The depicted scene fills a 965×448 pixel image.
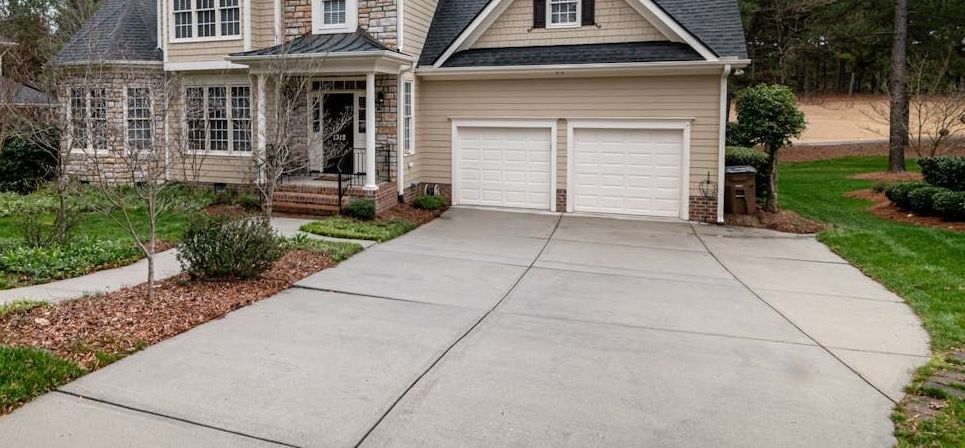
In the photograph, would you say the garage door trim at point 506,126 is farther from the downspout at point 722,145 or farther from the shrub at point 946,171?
the shrub at point 946,171

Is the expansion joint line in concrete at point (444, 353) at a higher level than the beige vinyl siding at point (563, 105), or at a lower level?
lower

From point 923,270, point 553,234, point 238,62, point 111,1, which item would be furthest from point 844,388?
point 111,1

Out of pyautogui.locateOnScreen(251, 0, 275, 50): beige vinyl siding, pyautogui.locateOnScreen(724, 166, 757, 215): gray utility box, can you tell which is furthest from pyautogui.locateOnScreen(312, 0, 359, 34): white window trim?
pyautogui.locateOnScreen(724, 166, 757, 215): gray utility box

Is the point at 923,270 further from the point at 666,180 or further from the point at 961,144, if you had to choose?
the point at 961,144

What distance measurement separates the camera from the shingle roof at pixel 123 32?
1547 cm

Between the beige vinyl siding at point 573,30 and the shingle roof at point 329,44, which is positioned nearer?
the shingle roof at point 329,44

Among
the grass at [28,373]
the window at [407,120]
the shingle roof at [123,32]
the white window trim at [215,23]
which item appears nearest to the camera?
the grass at [28,373]

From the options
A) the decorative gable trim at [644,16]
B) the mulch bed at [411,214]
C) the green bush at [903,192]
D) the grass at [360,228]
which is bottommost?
the grass at [360,228]

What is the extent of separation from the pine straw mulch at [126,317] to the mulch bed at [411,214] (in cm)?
557

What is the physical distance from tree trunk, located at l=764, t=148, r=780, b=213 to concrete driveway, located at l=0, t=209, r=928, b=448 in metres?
5.67

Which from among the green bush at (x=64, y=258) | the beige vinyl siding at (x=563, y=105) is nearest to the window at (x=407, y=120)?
the beige vinyl siding at (x=563, y=105)

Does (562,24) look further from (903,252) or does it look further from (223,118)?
(223,118)

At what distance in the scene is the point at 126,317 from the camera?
610cm

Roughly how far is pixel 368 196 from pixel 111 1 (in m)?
10.9
